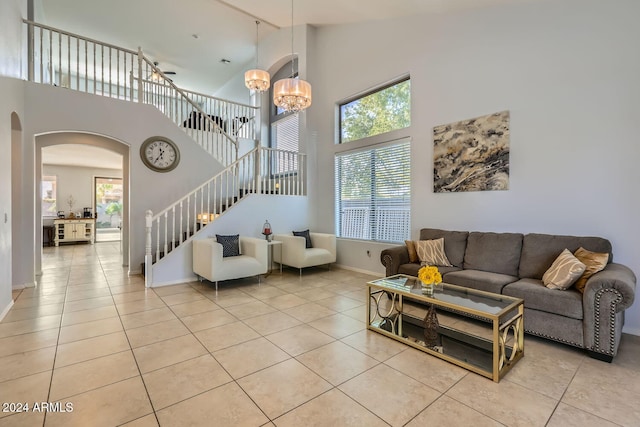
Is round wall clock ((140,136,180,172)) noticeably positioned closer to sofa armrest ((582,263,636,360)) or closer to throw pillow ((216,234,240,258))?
throw pillow ((216,234,240,258))

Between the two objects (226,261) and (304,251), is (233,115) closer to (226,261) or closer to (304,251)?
(304,251)

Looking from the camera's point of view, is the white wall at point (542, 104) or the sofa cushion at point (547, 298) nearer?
the sofa cushion at point (547, 298)

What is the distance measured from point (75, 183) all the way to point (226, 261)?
9291 mm

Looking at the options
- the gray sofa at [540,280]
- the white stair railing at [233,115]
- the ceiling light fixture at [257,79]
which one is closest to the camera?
the gray sofa at [540,280]

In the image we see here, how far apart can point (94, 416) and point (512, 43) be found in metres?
5.41

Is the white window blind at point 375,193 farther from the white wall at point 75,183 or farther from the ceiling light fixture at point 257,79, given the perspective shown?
the white wall at point 75,183

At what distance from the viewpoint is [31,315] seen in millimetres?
3299

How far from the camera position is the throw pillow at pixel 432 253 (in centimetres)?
390

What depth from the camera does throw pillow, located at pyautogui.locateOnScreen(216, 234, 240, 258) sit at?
189 inches

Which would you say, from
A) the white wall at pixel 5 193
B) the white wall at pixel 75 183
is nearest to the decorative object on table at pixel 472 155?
the white wall at pixel 5 193

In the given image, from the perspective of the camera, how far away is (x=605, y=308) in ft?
7.74

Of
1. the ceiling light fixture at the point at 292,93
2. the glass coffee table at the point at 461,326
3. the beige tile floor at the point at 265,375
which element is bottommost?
the beige tile floor at the point at 265,375

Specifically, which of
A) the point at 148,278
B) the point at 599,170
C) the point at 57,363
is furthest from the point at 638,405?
the point at 148,278

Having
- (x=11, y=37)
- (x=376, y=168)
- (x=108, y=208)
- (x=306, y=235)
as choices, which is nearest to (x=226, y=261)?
(x=306, y=235)
